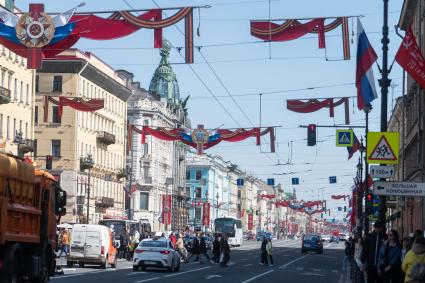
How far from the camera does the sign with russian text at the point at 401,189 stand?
24250 millimetres

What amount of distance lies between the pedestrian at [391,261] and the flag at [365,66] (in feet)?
35.0

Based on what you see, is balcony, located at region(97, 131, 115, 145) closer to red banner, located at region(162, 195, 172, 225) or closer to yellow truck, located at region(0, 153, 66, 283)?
red banner, located at region(162, 195, 172, 225)

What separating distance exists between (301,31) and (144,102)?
3988 inches

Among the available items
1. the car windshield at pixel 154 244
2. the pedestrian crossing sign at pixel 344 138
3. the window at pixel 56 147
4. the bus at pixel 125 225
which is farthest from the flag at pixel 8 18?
the window at pixel 56 147

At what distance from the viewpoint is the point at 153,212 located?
134 metres

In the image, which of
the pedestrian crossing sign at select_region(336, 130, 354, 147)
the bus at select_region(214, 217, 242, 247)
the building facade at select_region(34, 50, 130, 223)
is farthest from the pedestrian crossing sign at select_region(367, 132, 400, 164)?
the bus at select_region(214, 217, 242, 247)

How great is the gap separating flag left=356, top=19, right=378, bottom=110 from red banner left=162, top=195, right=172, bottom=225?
98.9 metres

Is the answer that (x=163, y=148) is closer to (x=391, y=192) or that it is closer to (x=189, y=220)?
(x=189, y=220)

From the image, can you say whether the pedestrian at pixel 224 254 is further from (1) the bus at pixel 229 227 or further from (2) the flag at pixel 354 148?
(1) the bus at pixel 229 227

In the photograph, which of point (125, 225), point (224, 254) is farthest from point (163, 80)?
point (224, 254)

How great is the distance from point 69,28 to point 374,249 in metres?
11.4

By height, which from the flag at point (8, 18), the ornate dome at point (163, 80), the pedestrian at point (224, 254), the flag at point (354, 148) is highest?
the ornate dome at point (163, 80)

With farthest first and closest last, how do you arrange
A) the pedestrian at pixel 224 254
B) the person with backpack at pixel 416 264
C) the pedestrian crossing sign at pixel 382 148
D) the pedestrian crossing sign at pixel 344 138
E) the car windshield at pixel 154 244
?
1. the pedestrian crossing sign at pixel 344 138
2. the pedestrian at pixel 224 254
3. the car windshield at pixel 154 244
4. the pedestrian crossing sign at pixel 382 148
5. the person with backpack at pixel 416 264

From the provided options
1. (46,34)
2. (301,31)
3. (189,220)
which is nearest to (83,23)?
(46,34)
